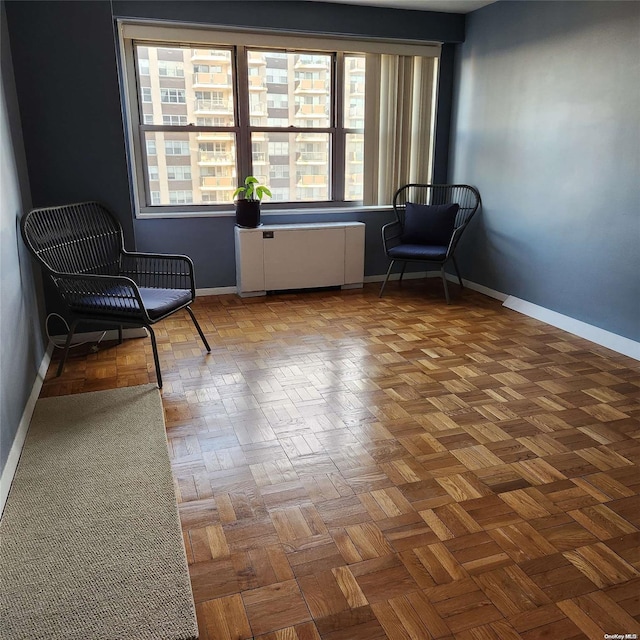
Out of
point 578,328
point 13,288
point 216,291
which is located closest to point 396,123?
point 216,291

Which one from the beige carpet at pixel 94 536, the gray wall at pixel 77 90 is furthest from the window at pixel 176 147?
the beige carpet at pixel 94 536

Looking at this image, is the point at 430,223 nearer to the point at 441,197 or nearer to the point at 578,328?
the point at 441,197

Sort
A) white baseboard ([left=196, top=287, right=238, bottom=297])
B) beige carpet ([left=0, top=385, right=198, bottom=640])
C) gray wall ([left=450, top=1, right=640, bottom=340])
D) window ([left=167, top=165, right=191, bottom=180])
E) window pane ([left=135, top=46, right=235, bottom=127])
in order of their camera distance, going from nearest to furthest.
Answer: beige carpet ([left=0, top=385, right=198, bottom=640]) < gray wall ([left=450, top=1, right=640, bottom=340]) < window pane ([left=135, top=46, right=235, bottom=127]) < window ([left=167, top=165, right=191, bottom=180]) < white baseboard ([left=196, top=287, right=238, bottom=297])

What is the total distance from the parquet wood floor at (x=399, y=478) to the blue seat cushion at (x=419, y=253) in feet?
2.89

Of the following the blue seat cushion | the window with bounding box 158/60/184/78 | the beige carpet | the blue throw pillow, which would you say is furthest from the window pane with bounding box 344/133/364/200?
the beige carpet

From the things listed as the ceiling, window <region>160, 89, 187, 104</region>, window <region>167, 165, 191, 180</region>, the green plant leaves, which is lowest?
the green plant leaves

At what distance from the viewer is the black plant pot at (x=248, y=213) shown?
455 centimetres

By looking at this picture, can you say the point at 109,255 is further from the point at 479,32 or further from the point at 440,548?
the point at 479,32

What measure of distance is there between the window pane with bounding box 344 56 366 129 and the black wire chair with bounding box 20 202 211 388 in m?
2.42

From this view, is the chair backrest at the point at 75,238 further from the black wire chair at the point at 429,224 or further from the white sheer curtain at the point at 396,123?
the white sheer curtain at the point at 396,123

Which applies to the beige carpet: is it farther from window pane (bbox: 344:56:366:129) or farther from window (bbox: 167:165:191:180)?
window pane (bbox: 344:56:366:129)

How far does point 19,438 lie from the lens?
234 centimetres

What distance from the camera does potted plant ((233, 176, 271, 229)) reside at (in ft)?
14.9

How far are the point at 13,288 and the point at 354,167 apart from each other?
10.8 feet
